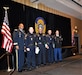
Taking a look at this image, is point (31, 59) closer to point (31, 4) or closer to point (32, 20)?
point (32, 20)

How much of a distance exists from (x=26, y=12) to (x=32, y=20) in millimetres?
541

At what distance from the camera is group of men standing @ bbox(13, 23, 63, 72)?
638 centimetres

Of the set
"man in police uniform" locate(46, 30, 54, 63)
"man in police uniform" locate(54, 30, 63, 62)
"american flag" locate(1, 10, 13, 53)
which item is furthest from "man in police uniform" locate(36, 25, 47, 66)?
"american flag" locate(1, 10, 13, 53)

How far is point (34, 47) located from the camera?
6.93m

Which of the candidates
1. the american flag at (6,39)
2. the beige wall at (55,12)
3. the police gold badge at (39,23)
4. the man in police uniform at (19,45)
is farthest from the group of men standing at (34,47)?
Result: the beige wall at (55,12)

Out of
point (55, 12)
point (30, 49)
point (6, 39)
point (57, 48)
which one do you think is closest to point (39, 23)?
point (57, 48)

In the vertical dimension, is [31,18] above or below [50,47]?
above

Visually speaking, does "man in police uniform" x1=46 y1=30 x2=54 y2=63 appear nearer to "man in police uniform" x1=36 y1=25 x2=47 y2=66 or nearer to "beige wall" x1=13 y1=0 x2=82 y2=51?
"man in police uniform" x1=36 y1=25 x2=47 y2=66

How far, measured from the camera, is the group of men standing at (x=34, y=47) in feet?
20.9

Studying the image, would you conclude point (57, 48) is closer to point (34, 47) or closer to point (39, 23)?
point (39, 23)

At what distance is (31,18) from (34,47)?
1800 mm

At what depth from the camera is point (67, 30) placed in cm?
1203

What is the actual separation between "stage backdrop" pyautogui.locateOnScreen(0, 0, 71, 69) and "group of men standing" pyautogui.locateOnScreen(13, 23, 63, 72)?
2.35ft

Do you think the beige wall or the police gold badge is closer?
the beige wall
